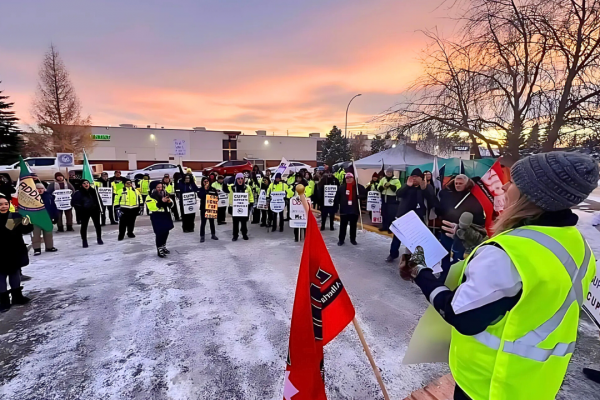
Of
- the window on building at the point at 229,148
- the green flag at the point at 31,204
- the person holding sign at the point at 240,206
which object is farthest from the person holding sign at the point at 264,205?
the window on building at the point at 229,148

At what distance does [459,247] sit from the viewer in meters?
4.04

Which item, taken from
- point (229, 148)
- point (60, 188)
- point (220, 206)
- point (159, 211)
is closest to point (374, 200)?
point (220, 206)

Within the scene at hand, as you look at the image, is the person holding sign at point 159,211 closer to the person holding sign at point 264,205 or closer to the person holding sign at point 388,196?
the person holding sign at point 264,205

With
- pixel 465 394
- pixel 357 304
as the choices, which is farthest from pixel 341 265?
pixel 465 394

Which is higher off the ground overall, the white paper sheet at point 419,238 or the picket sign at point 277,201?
the white paper sheet at point 419,238

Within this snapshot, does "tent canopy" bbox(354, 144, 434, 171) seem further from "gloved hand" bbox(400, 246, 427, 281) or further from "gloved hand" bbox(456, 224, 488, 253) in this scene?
"gloved hand" bbox(400, 246, 427, 281)

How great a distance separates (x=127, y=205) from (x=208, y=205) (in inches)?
84.6

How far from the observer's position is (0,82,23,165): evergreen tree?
22078 mm

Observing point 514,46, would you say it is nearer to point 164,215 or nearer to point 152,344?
point 164,215

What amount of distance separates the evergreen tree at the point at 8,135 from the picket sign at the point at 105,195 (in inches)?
769

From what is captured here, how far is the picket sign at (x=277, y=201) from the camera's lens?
902 cm

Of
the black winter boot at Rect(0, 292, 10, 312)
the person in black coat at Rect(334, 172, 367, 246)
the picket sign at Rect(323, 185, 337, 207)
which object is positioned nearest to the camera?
the black winter boot at Rect(0, 292, 10, 312)

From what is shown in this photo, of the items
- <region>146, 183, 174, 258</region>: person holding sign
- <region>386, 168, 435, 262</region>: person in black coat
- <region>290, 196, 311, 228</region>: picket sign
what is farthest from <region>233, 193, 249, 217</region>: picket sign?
<region>386, 168, 435, 262</region>: person in black coat

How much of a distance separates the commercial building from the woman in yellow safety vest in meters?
Answer: 33.9
